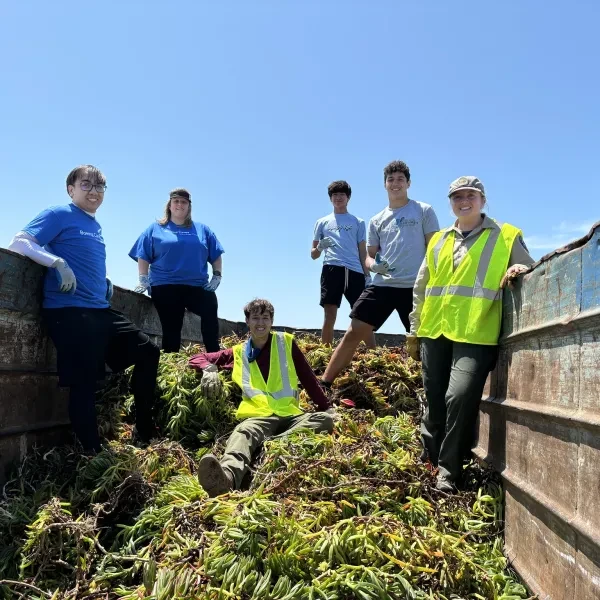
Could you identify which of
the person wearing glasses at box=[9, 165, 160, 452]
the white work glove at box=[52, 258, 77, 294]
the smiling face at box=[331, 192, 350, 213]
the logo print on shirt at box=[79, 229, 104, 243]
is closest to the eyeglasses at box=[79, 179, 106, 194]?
the person wearing glasses at box=[9, 165, 160, 452]

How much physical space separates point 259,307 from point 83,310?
4.58 ft

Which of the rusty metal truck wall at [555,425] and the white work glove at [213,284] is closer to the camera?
the rusty metal truck wall at [555,425]

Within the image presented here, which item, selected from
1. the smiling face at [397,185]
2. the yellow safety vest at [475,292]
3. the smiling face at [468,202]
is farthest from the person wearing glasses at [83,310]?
the smiling face at [397,185]

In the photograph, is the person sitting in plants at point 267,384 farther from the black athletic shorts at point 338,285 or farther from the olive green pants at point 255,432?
the black athletic shorts at point 338,285

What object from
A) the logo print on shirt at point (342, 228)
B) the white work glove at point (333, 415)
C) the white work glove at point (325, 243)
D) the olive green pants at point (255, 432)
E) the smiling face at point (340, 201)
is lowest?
the olive green pants at point (255, 432)

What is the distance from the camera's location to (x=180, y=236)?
21.0 feet

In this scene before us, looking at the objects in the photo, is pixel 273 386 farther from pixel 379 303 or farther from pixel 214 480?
pixel 379 303

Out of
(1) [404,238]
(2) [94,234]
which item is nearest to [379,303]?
(1) [404,238]

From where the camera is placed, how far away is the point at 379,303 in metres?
5.78

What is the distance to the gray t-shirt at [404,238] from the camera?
5.80 meters

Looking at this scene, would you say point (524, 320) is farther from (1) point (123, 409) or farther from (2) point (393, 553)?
(1) point (123, 409)

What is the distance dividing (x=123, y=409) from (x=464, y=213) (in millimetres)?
3310

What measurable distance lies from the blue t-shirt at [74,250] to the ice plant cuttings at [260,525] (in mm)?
1139

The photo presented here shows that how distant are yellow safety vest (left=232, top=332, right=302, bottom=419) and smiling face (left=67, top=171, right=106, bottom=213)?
1790mm
